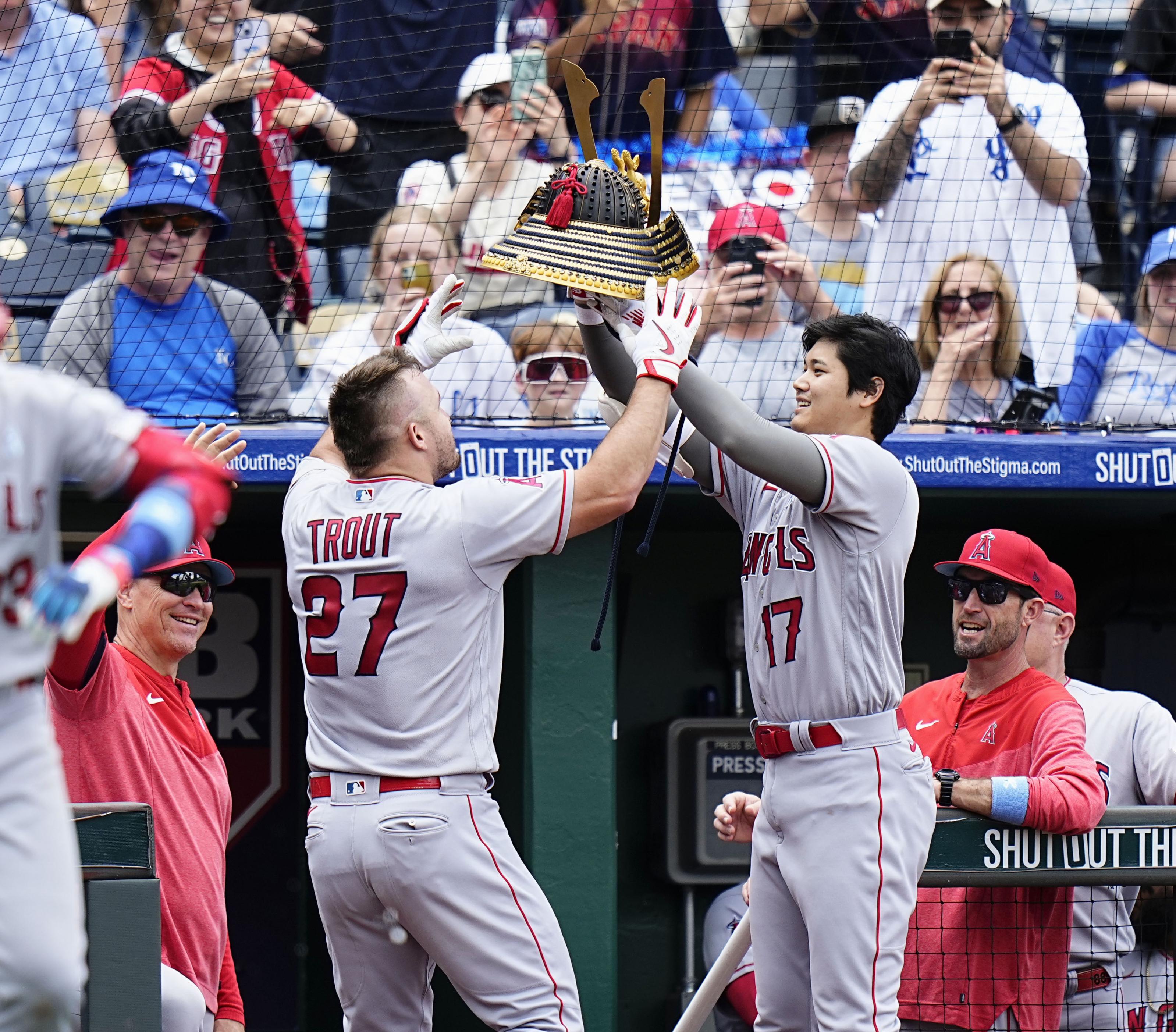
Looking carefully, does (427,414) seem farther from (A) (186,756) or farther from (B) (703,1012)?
(B) (703,1012)

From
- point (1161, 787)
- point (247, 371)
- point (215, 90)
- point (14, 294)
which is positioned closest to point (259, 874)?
point (247, 371)

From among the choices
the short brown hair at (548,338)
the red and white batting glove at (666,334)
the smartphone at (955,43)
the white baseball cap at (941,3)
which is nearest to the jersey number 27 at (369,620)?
the red and white batting glove at (666,334)

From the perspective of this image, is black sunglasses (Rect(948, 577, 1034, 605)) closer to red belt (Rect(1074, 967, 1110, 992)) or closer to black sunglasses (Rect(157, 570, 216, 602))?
red belt (Rect(1074, 967, 1110, 992))

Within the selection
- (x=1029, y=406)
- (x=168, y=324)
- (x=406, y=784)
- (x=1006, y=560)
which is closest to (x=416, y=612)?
(x=406, y=784)

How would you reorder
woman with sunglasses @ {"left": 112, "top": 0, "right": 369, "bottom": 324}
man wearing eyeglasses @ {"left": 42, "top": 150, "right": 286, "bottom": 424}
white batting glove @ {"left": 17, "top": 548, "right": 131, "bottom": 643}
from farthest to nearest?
woman with sunglasses @ {"left": 112, "top": 0, "right": 369, "bottom": 324} < man wearing eyeglasses @ {"left": 42, "top": 150, "right": 286, "bottom": 424} < white batting glove @ {"left": 17, "top": 548, "right": 131, "bottom": 643}

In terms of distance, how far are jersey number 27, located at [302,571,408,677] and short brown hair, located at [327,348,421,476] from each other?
0.84ft

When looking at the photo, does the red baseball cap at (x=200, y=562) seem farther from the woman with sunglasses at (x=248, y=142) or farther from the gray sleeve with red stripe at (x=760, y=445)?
the woman with sunglasses at (x=248, y=142)

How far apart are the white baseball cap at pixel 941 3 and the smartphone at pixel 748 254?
129cm

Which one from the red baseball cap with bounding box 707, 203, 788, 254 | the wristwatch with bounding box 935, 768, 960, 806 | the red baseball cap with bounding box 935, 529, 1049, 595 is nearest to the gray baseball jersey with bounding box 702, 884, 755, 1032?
the red baseball cap with bounding box 935, 529, 1049, 595

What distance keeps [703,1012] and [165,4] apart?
419 centimetres

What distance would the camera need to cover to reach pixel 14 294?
5012 mm

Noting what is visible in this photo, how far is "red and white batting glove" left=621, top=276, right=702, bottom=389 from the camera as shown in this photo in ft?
8.89

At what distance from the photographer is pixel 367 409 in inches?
111

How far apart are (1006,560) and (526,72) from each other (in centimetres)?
283
